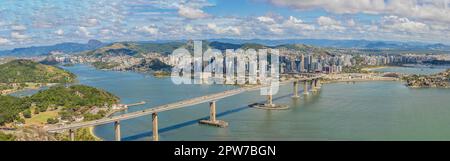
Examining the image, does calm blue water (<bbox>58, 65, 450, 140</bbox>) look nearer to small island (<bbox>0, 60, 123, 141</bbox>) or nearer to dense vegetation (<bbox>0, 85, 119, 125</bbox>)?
small island (<bbox>0, 60, 123, 141</bbox>)

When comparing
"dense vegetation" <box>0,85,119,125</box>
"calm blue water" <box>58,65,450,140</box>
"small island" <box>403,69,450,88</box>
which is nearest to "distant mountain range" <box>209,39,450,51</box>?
"small island" <box>403,69,450,88</box>

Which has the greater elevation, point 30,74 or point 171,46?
point 171,46

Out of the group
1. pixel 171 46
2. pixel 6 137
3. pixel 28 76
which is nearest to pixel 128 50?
pixel 171 46

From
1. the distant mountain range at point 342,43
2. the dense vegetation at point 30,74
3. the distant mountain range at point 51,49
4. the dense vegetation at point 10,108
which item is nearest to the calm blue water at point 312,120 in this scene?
the dense vegetation at point 10,108

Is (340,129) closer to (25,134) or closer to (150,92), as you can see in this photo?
(25,134)

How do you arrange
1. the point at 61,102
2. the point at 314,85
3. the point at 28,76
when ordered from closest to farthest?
1. the point at 61,102
2. the point at 314,85
3. the point at 28,76

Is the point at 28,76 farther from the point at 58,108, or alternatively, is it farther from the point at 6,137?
the point at 6,137
